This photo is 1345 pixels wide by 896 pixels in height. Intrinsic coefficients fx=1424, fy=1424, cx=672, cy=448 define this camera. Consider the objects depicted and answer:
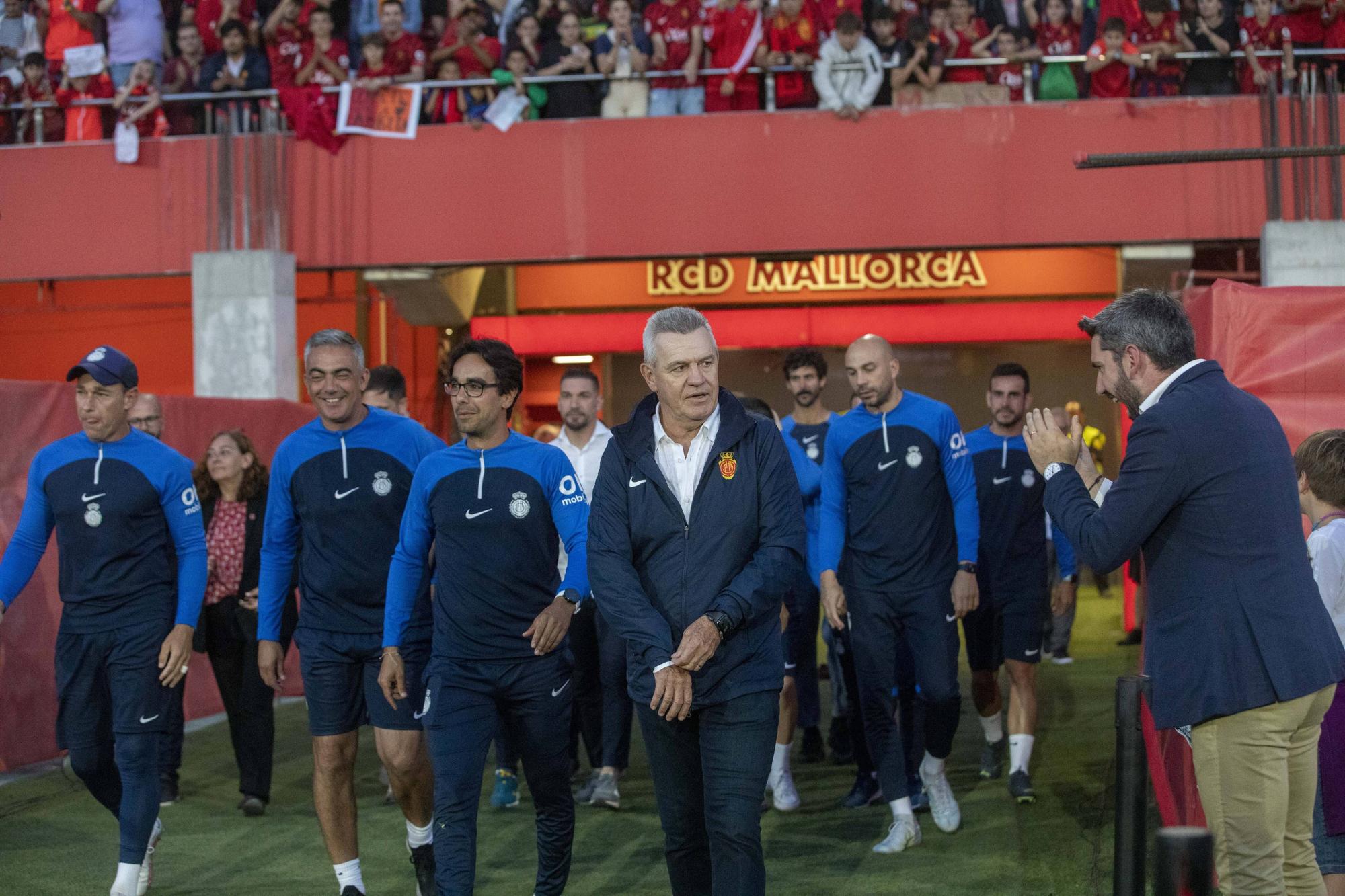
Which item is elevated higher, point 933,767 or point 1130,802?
point 1130,802

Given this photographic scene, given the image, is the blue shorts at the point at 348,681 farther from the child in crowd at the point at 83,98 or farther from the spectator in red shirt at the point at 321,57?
the child in crowd at the point at 83,98

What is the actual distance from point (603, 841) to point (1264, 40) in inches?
386

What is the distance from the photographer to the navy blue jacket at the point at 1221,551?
126 inches

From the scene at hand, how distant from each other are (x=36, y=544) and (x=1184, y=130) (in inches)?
410

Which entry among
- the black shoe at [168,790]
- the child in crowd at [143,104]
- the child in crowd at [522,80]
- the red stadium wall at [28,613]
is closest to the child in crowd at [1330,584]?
the black shoe at [168,790]

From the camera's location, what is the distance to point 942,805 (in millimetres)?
5961

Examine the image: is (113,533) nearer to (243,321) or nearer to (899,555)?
(899,555)

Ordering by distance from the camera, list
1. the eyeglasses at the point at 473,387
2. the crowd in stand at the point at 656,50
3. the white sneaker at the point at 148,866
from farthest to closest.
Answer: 1. the crowd in stand at the point at 656,50
2. the white sneaker at the point at 148,866
3. the eyeglasses at the point at 473,387

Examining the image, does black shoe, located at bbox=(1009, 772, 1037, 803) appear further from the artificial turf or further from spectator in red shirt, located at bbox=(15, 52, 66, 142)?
spectator in red shirt, located at bbox=(15, 52, 66, 142)

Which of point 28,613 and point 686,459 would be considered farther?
point 28,613

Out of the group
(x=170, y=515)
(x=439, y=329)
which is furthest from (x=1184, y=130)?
(x=170, y=515)

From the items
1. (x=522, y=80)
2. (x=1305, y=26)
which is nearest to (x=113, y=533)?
(x=522, y=80)

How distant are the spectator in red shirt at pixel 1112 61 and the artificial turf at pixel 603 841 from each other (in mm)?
6899

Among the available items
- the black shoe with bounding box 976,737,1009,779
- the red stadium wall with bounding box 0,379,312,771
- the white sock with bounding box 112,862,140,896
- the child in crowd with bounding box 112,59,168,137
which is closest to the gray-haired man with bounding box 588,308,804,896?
the white sock with bounding box 112,862,140,896
